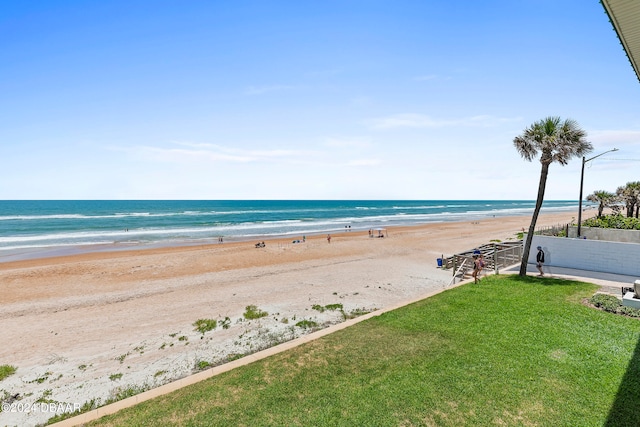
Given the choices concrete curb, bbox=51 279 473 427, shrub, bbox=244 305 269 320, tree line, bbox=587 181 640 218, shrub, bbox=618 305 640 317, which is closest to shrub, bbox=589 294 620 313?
shrub, bbox=618 305 640 317

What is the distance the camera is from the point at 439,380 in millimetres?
8172

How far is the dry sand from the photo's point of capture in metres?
10.9

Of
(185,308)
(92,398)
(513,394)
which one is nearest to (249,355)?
(92,398)

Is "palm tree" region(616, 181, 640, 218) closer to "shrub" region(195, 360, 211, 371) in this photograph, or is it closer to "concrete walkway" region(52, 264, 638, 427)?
"concrete walkway" region(52, 264, 638, 427)

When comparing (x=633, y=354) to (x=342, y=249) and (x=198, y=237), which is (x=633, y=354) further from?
(x=198, y=237)

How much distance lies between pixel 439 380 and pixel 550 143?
48.9ft

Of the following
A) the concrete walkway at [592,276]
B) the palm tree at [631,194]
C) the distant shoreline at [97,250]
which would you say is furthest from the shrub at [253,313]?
the palm tree at [631,194]

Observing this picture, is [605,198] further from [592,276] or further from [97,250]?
[97,250]

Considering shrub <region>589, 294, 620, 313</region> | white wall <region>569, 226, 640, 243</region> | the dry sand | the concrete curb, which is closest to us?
the concrete curb

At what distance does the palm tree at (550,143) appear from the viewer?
17.4 m

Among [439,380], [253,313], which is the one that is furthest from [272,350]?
[253,313]

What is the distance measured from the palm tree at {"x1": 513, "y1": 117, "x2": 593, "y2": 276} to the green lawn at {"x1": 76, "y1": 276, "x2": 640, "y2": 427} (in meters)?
8.67

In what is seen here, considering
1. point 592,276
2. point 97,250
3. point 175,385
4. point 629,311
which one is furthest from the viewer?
point 97,250

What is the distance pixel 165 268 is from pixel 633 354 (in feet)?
95.2
